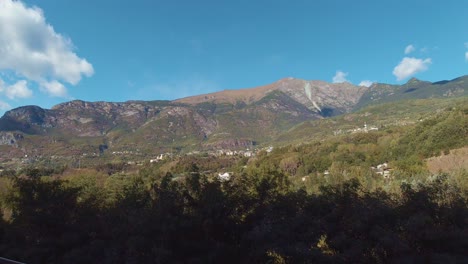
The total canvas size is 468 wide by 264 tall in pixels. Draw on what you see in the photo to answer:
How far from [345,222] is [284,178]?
368 cm

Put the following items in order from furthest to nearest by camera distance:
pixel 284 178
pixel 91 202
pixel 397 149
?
pixel 397 149
pixel 91 202
pixel 284 178

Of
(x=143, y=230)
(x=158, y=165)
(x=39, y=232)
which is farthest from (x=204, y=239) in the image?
(x=158, y=165)

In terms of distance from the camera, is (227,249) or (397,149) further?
(397,149)

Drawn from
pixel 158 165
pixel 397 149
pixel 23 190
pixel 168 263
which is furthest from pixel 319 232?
pixel 158 165

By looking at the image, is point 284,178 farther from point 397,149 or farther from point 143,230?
point 397,149

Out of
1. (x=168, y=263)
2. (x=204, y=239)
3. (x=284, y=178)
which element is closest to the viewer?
(x=168, y=263)

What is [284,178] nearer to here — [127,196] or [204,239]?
[204,239]

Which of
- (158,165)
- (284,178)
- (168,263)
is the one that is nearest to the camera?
(168,263)

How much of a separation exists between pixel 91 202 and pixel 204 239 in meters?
7.30

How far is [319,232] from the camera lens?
11.4 m

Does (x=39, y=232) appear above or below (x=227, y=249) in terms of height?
above

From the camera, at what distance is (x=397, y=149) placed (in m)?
92.2

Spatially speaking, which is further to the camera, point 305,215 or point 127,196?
point 127,196

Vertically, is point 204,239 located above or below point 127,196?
below
